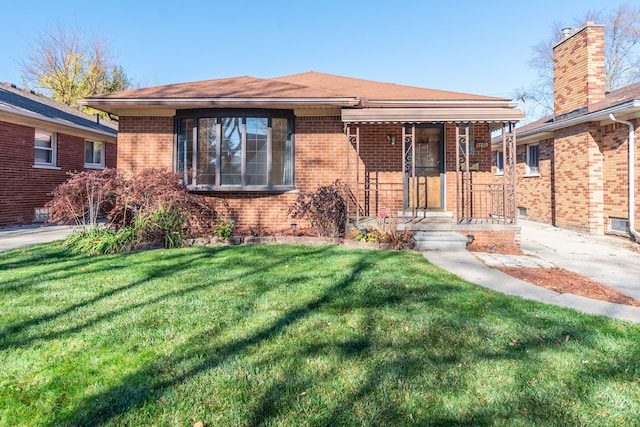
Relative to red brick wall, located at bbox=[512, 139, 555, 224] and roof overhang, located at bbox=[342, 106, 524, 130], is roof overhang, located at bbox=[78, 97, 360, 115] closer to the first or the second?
roof overhang, located at bbox=[342, 106, 524, 130]

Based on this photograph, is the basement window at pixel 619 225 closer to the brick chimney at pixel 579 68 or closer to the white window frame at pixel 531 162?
the brick chimney at pixel 579 68

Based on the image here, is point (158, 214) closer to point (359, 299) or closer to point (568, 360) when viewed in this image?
point (359, 299)

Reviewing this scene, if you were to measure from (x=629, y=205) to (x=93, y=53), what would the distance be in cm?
3139

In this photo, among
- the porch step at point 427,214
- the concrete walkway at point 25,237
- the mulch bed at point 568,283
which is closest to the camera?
the mulch bed at point 568,283

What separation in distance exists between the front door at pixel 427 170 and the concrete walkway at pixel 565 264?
2342 millimetres

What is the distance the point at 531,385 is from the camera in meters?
2.23

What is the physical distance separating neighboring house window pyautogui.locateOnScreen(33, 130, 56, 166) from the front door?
12.2 metres

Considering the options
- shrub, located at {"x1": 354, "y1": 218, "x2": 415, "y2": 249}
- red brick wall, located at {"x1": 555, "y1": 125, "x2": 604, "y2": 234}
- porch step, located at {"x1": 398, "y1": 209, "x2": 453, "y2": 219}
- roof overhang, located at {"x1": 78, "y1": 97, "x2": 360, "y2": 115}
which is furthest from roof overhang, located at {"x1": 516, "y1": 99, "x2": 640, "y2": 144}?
roof overhang, located at {"x1": 78, "y1": 97, "x2": 360, "y2": 115}

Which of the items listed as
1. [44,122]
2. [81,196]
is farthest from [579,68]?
[44,122]

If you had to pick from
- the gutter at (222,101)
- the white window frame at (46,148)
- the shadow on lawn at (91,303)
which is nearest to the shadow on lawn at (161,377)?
the shadow on lawn at (91,303)

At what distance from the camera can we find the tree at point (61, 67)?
80.0 ft

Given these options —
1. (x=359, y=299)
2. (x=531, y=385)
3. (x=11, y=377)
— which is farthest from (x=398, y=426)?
(x=11, y=377)

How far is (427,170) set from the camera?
29.8 feet

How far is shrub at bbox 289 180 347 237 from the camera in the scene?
25.1 ft
